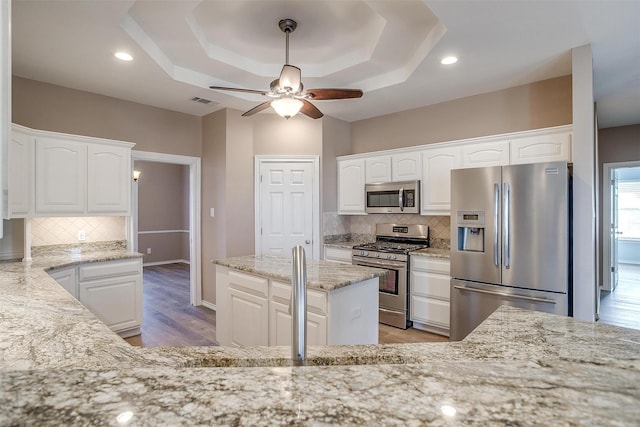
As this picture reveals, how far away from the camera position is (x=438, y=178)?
391cm

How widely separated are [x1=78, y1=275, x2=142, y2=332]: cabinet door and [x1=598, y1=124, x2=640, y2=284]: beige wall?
6851 mm

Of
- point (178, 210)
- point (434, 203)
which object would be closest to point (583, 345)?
Result: point (434, 203)

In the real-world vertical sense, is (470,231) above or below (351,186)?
below

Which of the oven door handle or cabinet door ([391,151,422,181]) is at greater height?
cabinet door ([391,151,422,181])

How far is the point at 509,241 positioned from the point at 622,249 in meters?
7.78

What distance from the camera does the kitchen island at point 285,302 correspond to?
87.7 inches

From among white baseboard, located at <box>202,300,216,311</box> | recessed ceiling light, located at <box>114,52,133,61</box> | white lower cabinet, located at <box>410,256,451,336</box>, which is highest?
recessed ceiling light, located at <box>114,52,133,61</box>

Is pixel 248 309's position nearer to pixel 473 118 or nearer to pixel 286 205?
pixel 286 205

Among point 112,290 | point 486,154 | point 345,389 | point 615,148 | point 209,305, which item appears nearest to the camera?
point 345,389

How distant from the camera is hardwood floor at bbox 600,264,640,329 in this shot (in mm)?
4098

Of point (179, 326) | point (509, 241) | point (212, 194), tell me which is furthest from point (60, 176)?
point (509, 241)

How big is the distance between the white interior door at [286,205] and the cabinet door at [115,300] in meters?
1.62

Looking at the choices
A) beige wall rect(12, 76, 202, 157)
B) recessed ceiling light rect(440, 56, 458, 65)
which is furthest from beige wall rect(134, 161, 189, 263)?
recessed ceiling light rect(440, 56, 458, 65)

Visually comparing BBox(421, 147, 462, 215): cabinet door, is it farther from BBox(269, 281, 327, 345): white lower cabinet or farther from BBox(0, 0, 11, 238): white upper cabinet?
BBox(0, 0, 11, 238): white upper cabinet
